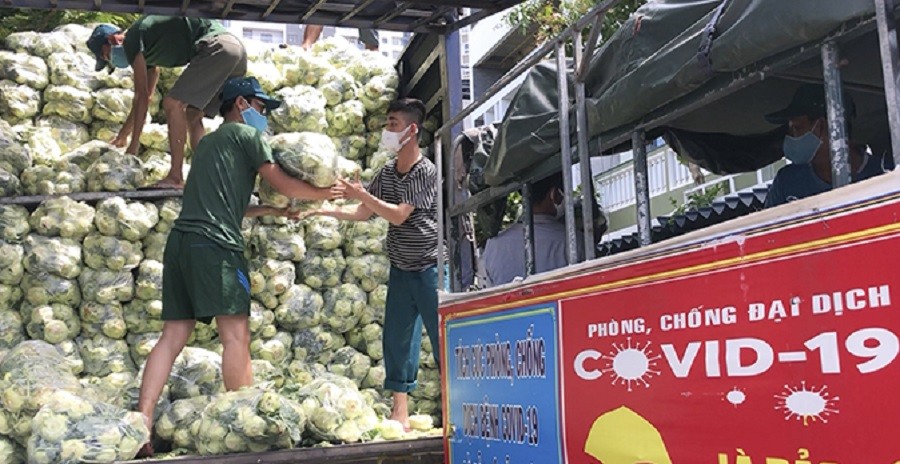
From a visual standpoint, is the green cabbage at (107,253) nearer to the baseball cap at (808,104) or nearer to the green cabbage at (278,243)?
the green cabbage at (278,243)

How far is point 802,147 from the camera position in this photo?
10.9 ft

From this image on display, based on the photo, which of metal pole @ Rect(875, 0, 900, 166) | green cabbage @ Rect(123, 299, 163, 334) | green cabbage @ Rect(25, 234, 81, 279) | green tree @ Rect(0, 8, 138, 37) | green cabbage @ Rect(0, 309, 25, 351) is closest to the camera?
metal pole @ Rect(875, 0, 900, 166)

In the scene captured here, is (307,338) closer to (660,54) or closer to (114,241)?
(114,241)

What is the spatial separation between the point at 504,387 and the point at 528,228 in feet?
3.01

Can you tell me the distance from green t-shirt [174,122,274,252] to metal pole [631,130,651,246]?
2.39 m

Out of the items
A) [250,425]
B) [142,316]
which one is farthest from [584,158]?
[142,316]

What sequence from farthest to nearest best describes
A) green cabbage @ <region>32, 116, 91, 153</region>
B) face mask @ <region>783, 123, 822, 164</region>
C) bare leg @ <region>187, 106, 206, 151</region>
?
green cabbage @ <region>32, 116, 91, 153</region>
bare leg @ <region>187, 106, 206, 151</region>
face mask @ <region>783, 123, 822, 164</region>

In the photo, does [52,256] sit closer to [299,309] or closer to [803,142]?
[299,309]

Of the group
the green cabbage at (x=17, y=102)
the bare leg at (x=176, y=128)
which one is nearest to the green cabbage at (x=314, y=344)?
the bare leg at (x=176, y=128)

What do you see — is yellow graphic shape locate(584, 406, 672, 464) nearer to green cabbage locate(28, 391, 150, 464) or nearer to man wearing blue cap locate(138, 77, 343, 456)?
green cabbage locate(28, 391, 150, 464)

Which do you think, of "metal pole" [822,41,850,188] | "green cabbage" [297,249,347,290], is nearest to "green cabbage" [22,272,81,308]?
"green cabbage" [297,249,347,290]

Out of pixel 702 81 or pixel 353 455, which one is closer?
pixel 702 81

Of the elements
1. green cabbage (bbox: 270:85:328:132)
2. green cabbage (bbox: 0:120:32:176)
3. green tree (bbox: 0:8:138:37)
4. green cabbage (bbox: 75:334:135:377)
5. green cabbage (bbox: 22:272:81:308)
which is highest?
green tree (bbox: 0:8:138:37)

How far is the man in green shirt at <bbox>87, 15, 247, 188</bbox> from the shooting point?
6.07 m
